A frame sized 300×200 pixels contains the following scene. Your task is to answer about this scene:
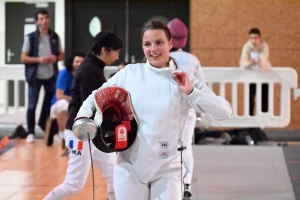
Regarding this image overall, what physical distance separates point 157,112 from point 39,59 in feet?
17.1

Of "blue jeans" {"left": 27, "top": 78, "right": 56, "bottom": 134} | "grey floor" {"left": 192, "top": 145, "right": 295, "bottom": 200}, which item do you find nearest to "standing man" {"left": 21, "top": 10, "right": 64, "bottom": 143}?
"blue jeans" {"left": 27, "top": 78, "right": 56, "bottom": 134}

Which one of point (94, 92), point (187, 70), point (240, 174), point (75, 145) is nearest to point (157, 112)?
point (94, 92)

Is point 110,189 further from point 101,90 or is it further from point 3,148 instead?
point 3,148

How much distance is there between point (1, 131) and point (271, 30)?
4.44 m

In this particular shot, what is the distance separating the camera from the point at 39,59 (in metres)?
7.89

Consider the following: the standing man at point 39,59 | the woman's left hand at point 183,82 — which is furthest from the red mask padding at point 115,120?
the standing man at point 39,59

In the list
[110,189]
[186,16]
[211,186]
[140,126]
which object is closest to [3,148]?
[211,186]

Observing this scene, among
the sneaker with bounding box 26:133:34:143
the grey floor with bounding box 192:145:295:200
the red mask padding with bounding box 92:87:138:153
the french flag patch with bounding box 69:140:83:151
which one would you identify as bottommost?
the grey floor with bounding box 192:145:295:200

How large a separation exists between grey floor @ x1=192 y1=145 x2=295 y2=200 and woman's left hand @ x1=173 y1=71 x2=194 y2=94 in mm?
2419

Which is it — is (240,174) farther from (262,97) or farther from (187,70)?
(262,97)

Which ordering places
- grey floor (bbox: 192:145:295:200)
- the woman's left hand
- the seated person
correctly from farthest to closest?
the seated person → grey floor (bbox: 192:145:295:200) → the woman's left hand

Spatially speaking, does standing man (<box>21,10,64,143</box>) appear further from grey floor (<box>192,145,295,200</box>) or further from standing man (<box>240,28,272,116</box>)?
standing man (<box>240,28,272,116</box>)

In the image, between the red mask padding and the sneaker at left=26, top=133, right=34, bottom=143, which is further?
the sneaker at left=26, top=133, right=34, bottom=143

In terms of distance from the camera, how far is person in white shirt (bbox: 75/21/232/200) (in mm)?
2918
